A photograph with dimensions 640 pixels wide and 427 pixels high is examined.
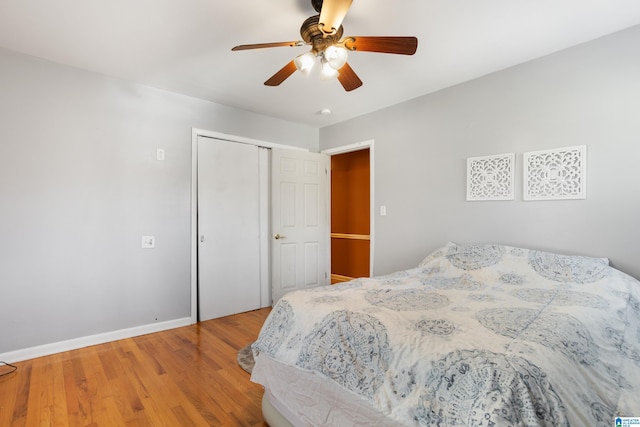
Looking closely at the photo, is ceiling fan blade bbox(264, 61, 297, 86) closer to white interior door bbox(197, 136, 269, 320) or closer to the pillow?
white interior door bbox(197, 136, 269, 320)

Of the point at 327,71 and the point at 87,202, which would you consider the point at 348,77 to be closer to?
the point at 327,71

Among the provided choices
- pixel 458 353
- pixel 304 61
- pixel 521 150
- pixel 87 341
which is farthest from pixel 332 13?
pixel 87 341

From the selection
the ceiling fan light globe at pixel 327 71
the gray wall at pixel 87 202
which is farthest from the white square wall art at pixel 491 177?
the gray wall at pixel 87 202

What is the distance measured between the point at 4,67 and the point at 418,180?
3.73m

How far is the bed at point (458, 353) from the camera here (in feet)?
3.17

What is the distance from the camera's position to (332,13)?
151 centimetres

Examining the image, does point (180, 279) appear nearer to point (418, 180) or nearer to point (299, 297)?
point (299, 297)

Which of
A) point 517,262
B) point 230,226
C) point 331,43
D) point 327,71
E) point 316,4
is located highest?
point 316,4

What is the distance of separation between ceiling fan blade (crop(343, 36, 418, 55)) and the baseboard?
10.0 feet

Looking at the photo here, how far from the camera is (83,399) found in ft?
6.34

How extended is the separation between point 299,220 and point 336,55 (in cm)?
261

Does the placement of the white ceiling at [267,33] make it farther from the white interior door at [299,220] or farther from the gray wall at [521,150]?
the white interior door at [299,220]

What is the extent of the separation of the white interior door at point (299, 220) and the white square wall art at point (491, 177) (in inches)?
79.9

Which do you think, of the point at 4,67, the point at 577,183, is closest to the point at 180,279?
the point at 4,67
